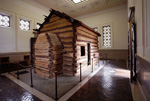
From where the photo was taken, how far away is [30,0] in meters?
9.54

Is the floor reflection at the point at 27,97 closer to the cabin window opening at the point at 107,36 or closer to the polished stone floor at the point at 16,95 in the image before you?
the polished stone floor at the point at 16,95

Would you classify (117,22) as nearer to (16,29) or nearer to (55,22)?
(55,22)

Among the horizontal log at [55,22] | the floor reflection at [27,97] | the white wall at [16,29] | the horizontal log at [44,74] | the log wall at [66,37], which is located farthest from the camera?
the white wall at [16,29]

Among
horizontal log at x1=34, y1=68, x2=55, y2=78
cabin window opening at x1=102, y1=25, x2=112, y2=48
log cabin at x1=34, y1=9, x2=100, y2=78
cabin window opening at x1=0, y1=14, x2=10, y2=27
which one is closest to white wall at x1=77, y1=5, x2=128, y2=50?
cabin window opening at x1=102, y1=25, x2=112, y2=48

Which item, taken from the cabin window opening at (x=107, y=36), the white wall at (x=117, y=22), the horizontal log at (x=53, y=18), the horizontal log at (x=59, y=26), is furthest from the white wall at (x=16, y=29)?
the cabin window opening at (x=107, y=36)

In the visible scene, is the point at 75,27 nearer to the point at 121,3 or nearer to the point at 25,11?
the point at 25,11

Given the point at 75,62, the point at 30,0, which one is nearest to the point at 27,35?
the point at 30,0

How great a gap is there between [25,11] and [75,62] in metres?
9.00

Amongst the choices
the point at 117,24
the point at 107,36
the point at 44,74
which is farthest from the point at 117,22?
the point at 44,74

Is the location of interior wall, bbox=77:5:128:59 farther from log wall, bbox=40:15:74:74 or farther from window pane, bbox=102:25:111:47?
log wall, bbox=40:15:74:74

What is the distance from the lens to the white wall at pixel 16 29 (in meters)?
7.61

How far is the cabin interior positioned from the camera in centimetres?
305

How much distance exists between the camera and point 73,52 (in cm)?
545

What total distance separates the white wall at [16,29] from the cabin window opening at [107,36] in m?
10.9
